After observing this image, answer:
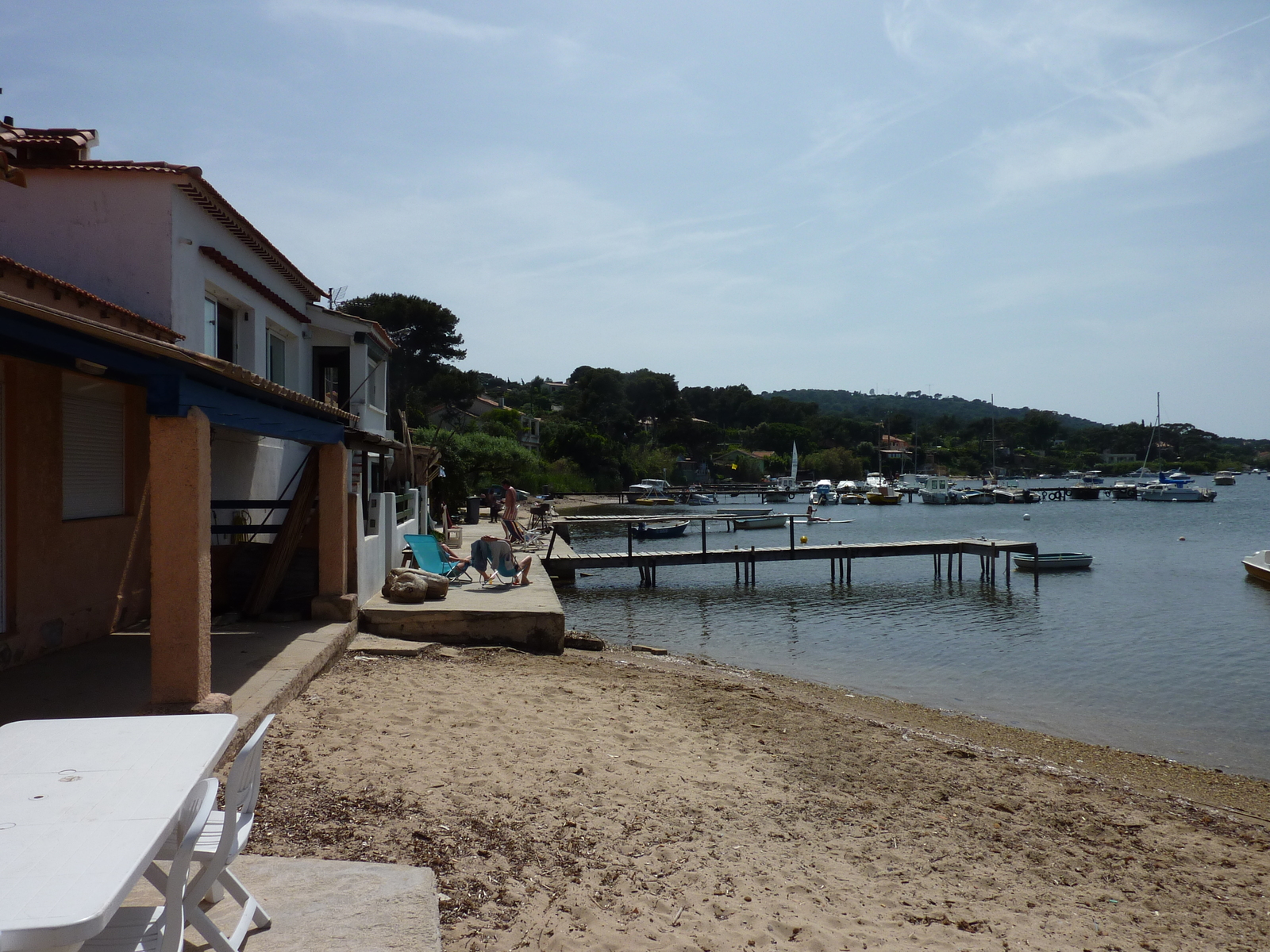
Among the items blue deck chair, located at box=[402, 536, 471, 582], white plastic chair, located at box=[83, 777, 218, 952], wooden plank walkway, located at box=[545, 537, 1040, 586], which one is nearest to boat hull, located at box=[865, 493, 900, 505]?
wooden plank walkway, located at box=[545, 537, 1040, 586]

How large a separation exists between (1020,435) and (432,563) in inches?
7205

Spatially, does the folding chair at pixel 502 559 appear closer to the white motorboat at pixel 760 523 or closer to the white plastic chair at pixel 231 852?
the white plastic chair at pixel 231 852

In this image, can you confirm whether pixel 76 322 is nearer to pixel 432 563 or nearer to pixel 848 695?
pixel 432 563

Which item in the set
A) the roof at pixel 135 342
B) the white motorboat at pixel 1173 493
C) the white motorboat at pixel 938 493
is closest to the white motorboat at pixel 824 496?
the white motorboat at pixel 938 493

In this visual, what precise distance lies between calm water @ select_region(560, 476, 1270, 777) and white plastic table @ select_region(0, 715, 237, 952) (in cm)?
1201

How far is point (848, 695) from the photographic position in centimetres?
1352

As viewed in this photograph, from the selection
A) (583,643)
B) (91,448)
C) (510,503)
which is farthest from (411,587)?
(510,503)

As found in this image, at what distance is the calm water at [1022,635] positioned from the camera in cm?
1344

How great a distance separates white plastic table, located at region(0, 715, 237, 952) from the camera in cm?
210

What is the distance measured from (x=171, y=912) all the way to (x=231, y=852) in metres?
0.40

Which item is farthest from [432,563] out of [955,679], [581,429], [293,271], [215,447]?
[581,429]

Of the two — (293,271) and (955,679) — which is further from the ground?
(293,271)

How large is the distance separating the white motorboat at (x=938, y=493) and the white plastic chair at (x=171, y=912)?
91872 mm

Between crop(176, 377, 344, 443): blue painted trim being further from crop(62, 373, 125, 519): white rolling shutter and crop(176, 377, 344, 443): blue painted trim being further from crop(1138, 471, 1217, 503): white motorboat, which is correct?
crop(1138, 471, 1217, 503): white motorboat
